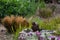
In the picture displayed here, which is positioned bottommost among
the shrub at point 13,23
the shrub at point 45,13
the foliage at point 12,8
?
the shrub at point 45,13

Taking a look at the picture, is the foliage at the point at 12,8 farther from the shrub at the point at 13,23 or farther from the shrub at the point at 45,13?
the shrub at the point at 13,23

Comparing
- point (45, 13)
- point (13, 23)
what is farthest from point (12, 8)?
point (13, 23)

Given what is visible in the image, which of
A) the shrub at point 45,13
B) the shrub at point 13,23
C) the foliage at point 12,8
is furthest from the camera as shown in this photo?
the shrub at point 45,13

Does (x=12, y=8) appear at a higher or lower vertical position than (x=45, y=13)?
higher

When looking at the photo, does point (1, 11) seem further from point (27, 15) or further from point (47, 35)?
point (47, 35)

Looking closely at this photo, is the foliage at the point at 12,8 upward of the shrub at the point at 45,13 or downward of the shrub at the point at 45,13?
upward

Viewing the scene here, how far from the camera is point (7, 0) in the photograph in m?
10.9

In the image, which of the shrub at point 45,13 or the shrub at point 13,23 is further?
the shrub at point 45,13

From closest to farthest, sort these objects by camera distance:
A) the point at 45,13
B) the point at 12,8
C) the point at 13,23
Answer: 1. the point at 13,23
2. the point at 12,8
3. the point at 45,13

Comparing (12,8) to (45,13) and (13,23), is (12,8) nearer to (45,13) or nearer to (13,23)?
(45,13)

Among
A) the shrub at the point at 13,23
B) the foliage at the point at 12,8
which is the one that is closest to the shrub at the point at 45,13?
the foliage at the point at 12,8

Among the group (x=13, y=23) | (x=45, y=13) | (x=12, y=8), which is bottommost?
(x=45, y=13)

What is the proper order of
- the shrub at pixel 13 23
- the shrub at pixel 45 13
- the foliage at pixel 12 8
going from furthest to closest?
the shrub at pixel 45 13 < the foliage at pixel 12 8 < the shrub at pixel 13 23

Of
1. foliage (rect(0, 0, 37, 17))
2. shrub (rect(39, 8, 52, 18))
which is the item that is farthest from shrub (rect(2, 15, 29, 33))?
shrub (rect(39, 8, 52, 18))
